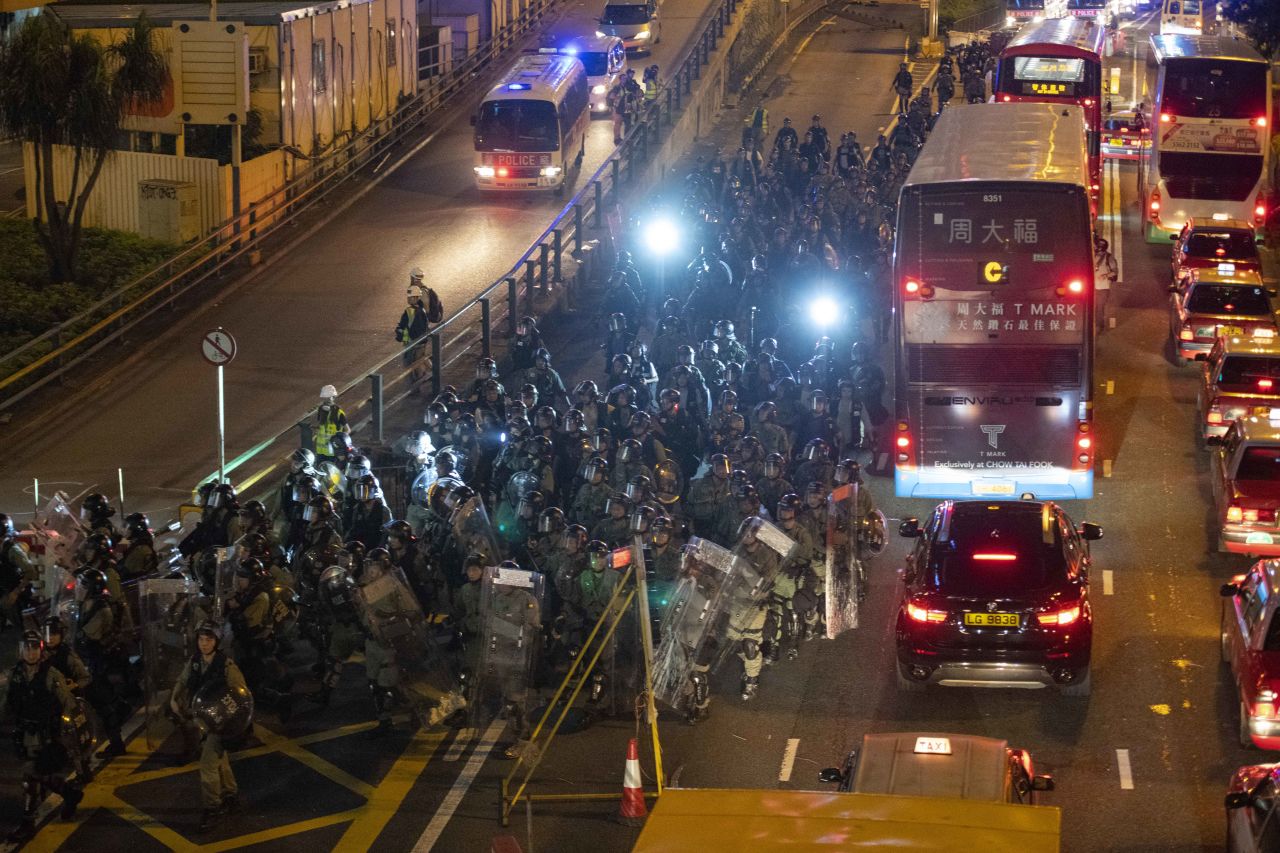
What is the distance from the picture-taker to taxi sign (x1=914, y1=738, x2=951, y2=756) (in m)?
11.6

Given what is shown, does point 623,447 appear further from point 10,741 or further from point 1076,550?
point 10,741

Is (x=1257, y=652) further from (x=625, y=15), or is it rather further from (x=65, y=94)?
(x=625, y=15)

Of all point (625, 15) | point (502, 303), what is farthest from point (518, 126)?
point (625, 15)

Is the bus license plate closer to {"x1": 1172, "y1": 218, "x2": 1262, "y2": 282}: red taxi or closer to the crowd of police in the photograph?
the crowd of police

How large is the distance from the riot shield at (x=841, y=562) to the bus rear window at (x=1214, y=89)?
1946 cm

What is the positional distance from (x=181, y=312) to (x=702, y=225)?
26.6 ft

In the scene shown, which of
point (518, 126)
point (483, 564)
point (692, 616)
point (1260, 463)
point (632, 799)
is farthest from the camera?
point (518, 126)

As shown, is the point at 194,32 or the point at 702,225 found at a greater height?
the point at 194,32

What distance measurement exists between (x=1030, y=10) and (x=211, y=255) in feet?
139

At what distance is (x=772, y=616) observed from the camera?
55.8 feet

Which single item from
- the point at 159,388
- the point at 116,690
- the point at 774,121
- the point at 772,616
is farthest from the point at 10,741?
the point at 774,121

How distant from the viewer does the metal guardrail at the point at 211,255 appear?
1053 inches

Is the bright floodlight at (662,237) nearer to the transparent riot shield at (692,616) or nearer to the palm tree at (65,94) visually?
the palm tree at (65,94)

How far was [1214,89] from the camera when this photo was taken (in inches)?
1374
